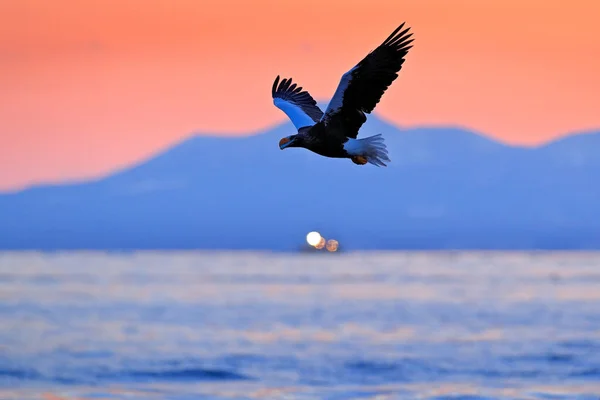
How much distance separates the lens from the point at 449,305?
59.2 m

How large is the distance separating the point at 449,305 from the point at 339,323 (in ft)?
33.4

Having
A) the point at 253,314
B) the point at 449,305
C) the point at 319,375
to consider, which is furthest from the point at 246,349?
the point at 449,305

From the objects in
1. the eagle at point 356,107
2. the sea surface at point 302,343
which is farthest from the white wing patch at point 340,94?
the sea surface at point 302,343

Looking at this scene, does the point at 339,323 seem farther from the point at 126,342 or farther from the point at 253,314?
the point at 126,342

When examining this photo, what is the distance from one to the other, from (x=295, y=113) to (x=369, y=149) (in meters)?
2.25

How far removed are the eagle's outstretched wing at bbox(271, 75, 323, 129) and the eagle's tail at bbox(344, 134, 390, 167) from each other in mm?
1423

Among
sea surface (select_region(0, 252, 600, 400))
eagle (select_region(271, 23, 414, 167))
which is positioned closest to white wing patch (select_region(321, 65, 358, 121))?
eagle (select_region(271, 23, 414, 167))

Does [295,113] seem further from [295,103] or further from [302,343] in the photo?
[302,343]

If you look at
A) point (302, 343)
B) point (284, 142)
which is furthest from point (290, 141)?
point (302, 343)

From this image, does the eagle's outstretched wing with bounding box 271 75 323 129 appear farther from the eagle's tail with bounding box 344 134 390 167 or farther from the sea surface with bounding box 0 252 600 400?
the sea surface with bounding box 0 252 600 400

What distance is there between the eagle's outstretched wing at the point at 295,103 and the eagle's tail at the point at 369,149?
1.42 meters

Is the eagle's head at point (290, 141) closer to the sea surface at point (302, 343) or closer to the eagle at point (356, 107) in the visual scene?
the eagle at point (356, 107)

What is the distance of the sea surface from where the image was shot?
3297 cm

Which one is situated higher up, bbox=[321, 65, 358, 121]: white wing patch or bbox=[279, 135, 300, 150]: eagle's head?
bbox=[321, 65, 358, 121]: white wing patch
